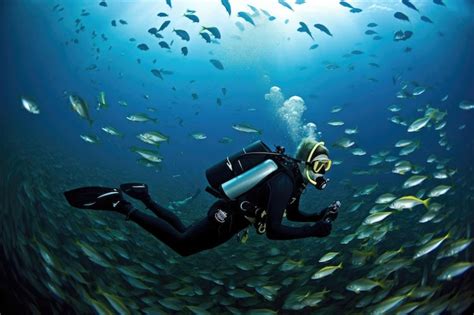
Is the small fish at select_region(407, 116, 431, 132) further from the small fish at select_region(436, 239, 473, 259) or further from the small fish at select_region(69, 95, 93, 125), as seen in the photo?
the small fish at select_region(69, 95, 93, 125)

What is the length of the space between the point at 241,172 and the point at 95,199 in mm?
2207

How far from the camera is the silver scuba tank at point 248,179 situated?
11.3 ft

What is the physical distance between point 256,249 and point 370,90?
71497 millimetres

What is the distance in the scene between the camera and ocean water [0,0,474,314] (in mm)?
5527

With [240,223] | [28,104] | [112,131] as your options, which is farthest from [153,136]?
[240,223]

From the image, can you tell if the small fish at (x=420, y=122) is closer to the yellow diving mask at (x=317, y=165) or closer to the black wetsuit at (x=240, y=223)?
the black wetsuit at (x=240, y=223)

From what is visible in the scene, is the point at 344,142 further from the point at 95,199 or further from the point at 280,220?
the point at 95,199

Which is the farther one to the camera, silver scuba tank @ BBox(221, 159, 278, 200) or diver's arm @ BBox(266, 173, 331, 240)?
silver scuba tank @ BBox(221, 159, 278, 200)

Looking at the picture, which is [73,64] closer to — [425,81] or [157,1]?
[157,1]

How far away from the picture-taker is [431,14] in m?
26.1

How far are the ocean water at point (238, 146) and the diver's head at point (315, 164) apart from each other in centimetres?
286

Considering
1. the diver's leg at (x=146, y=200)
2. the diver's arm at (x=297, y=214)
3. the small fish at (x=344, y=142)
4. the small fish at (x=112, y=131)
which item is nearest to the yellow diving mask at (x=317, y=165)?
the diver's arm at (x=297, y=214)

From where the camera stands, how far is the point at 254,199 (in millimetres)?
3633

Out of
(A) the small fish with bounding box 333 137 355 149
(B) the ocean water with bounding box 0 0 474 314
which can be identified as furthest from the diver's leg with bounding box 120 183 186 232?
(A) the small fish with bounding box 333 137 355 149
